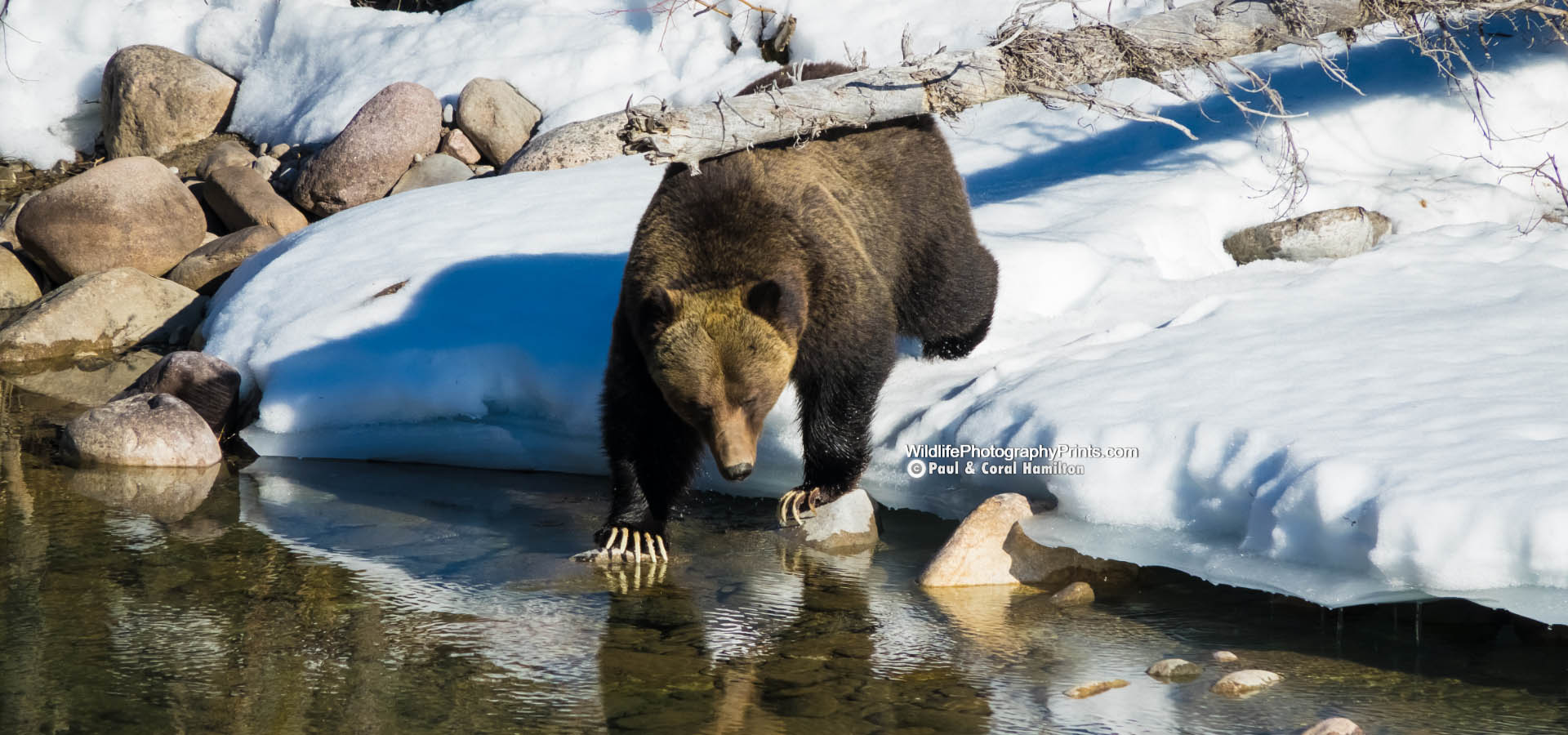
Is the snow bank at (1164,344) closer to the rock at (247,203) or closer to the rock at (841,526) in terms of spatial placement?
the rock at (841,526)

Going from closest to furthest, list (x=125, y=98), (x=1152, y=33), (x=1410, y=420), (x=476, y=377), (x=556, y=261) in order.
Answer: (x=1410, y=420) < (x=476, y=377) < (x=1152, y=33) < (x=556, y=261) < (x=125, y=98)

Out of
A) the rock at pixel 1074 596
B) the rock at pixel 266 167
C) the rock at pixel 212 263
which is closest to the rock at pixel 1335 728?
the rock at pixel 1074 596

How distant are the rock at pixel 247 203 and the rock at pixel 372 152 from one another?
289 millimetres

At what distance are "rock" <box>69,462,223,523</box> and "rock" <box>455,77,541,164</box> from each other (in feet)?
17.7

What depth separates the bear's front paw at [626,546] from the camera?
15.7ft

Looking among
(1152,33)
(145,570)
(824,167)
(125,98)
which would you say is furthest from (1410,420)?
(125,98)

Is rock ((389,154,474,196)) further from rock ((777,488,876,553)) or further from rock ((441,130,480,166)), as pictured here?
rock ((777,488,876,553))

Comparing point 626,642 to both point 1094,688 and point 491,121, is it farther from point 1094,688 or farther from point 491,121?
point 491,121

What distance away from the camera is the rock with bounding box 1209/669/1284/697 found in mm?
3514

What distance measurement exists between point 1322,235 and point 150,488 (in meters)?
5.87

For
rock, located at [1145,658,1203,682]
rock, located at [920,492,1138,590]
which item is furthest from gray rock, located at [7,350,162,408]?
rock, located at [1145,658,1203,682]

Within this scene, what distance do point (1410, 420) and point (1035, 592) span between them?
4.36 ft

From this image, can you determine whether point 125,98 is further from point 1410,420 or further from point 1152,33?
point 1410,420

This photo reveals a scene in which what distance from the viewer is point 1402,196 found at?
7281 mm
